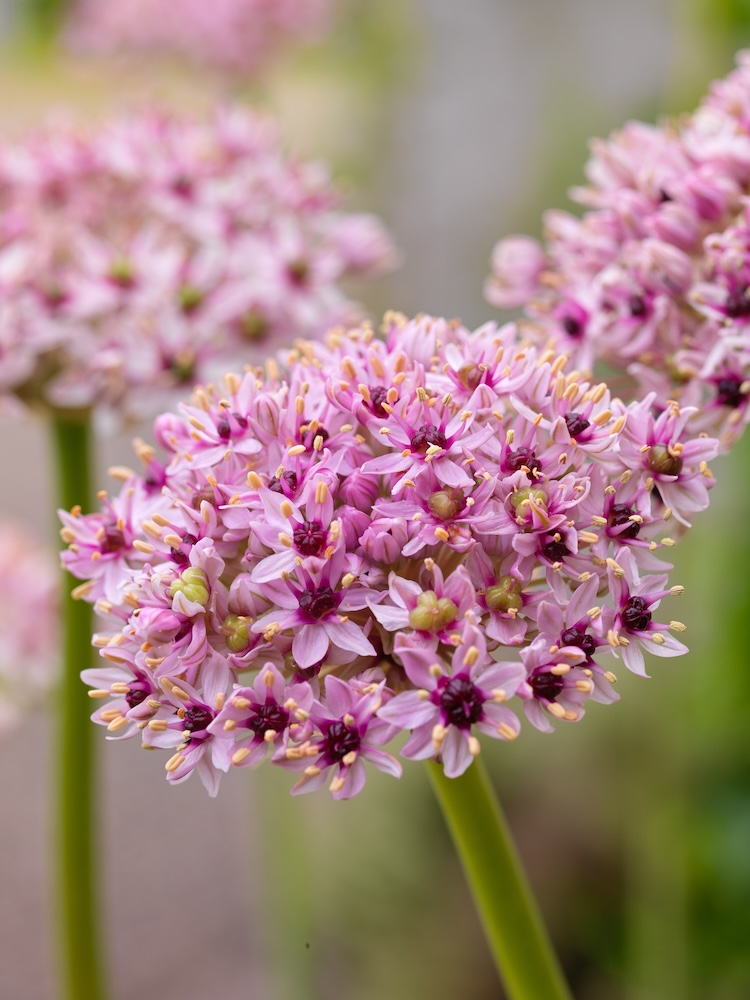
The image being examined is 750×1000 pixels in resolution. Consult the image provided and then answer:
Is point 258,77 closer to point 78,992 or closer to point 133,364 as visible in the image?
point 133,364

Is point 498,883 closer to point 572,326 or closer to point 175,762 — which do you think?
point 175,762

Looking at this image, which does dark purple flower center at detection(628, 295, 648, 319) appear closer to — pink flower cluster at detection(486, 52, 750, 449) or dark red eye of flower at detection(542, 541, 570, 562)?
pink flower cluster at detection(486, 52, 750, 449)

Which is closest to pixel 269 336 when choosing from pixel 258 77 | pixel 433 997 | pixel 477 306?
pixel 258 77

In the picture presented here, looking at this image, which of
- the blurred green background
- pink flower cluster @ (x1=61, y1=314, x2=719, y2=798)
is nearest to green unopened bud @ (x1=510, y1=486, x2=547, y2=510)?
pink flower cluster @ (x1=61, y1=314, x2=719, y2=798)

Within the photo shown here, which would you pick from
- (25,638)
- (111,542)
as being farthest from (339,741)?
(25,638)

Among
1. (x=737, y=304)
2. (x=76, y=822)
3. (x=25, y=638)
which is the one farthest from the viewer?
(x=25, y=638)
